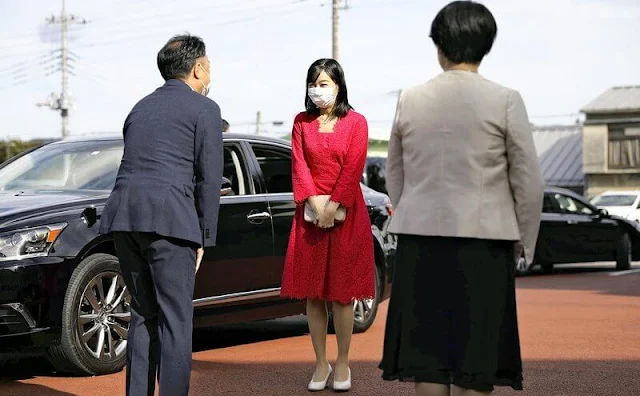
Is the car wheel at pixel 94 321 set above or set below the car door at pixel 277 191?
below

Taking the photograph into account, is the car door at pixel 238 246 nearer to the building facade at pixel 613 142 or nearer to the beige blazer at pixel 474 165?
the beige blazer at pixel 474 165

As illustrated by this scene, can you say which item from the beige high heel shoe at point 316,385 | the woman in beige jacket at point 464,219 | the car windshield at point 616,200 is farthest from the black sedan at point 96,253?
the car windshield at point 616,200

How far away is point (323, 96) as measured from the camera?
7.31 meters

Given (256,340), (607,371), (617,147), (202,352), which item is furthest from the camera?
(617,147)

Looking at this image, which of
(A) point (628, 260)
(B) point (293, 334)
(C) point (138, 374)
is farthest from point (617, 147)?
(C) point (138, 374)

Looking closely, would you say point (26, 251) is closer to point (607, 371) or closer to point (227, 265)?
point (227, 265)

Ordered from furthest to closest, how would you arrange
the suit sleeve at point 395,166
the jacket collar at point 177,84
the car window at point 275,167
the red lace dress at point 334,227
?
the car window at point 275,167 → the red lace dress at point 334,227 → the jacket collar at point 177,84 → the suit sleeve at point 395,166

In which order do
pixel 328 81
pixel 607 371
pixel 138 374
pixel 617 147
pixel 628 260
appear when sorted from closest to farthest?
pixel 138 374
pixel 328 81
pixel 607 371
pixel 628 260
pixel 617 147

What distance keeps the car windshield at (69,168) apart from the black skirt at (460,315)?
4.04 m

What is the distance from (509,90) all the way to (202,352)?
505 cm

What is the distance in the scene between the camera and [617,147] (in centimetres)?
5516

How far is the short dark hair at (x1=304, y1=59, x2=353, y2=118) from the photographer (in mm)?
7348

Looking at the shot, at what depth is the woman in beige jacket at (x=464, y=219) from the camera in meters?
4.63

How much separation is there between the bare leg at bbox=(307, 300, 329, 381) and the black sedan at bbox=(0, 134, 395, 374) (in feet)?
3.09
